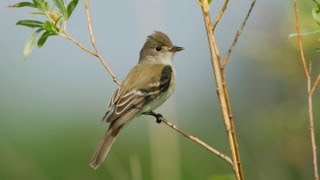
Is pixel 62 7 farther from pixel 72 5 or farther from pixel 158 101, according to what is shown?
pixel 158 101

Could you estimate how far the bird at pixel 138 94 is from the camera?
525cm

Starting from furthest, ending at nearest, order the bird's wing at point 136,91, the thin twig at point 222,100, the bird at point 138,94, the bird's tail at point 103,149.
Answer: the bird's wing at point 136,91, the bird at point 138,94, the bird's tail at point 103,149, the thin twig at point 222,100

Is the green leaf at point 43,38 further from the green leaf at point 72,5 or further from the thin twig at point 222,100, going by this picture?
the thin twig at point 222,100

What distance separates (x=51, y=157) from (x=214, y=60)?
4.74m

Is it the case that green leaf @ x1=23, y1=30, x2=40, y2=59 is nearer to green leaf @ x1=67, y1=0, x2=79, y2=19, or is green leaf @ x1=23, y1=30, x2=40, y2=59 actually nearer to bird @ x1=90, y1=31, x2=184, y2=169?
green leaf @ x1=67, y1=0, x2=79, y2=19

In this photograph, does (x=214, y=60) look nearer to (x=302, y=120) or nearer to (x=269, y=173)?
(x=269, y=173)

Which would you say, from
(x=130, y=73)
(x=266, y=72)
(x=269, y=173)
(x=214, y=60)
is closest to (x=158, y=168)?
(x=269, y=173)

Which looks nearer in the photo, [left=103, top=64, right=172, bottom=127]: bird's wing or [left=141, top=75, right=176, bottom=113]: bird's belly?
[left=103, top=64, right=172, bottom=127]: bird's wing

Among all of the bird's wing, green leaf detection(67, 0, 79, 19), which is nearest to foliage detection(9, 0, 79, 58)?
green leaf detection(67, 0, 79, 19)

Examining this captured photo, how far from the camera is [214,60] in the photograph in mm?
2912

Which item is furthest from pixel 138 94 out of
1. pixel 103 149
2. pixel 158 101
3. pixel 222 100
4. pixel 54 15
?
pixel 222 100

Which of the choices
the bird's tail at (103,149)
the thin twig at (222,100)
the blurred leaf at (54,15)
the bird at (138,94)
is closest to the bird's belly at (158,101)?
the bird at (138,94)

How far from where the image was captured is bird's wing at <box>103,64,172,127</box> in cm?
536

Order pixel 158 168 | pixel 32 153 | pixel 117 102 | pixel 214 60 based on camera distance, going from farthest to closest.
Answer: pixel 32 153
pixel 117 102
pixel 158 168
pixel 214 60
